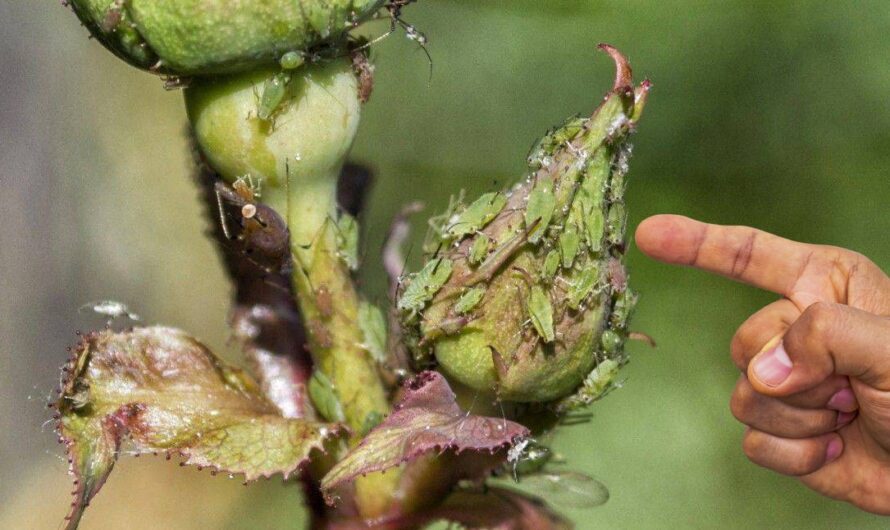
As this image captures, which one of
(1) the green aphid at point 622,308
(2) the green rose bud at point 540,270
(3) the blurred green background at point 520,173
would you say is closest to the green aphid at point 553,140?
(2) the green rose bud at point 540,270

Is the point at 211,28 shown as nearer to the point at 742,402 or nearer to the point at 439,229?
the point at 439,229

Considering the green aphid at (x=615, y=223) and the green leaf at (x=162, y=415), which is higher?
the green aphid at (x=615, y=223)

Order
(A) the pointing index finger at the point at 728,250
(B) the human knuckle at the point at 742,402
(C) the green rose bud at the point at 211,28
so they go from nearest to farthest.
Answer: (C) the green rose bud at the point at 211,28, (A) the pointing index finger at the point at 728,250, (B) the human knuckle at the point at 742,402

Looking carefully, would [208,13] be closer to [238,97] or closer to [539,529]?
[238,97]

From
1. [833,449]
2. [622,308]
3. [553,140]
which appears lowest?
[833,449]

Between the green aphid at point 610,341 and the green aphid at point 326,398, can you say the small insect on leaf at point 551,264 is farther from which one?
the green aphid at point 326,398

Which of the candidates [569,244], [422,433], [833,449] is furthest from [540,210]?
[833,449]

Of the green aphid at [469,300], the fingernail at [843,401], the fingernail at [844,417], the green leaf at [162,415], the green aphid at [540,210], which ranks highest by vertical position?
the green aphid at [540,210]

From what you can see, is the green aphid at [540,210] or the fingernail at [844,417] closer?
the green aphid at [540,210]
